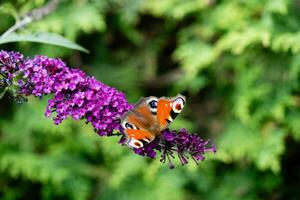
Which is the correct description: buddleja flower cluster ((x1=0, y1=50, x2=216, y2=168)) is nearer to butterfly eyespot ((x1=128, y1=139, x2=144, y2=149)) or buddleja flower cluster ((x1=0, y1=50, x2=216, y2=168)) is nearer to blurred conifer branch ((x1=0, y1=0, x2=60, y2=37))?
butterfly eyespot ((x1=128, y1=139, x2=144, y2=149))

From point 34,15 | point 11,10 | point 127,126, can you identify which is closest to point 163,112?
point 127,126

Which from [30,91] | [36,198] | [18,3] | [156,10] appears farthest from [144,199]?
[30,91]

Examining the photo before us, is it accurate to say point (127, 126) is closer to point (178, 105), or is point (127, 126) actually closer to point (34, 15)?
point (178, 105)

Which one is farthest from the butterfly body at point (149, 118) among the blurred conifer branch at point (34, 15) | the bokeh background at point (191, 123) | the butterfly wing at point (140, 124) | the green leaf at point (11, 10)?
the bokeh background at point (191, 123)

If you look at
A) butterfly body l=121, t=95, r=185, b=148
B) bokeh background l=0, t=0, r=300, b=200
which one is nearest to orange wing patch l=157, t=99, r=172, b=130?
butterfly body l=121, t=95, r=185, b=148

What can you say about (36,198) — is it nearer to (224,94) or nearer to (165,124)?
(224,94)
